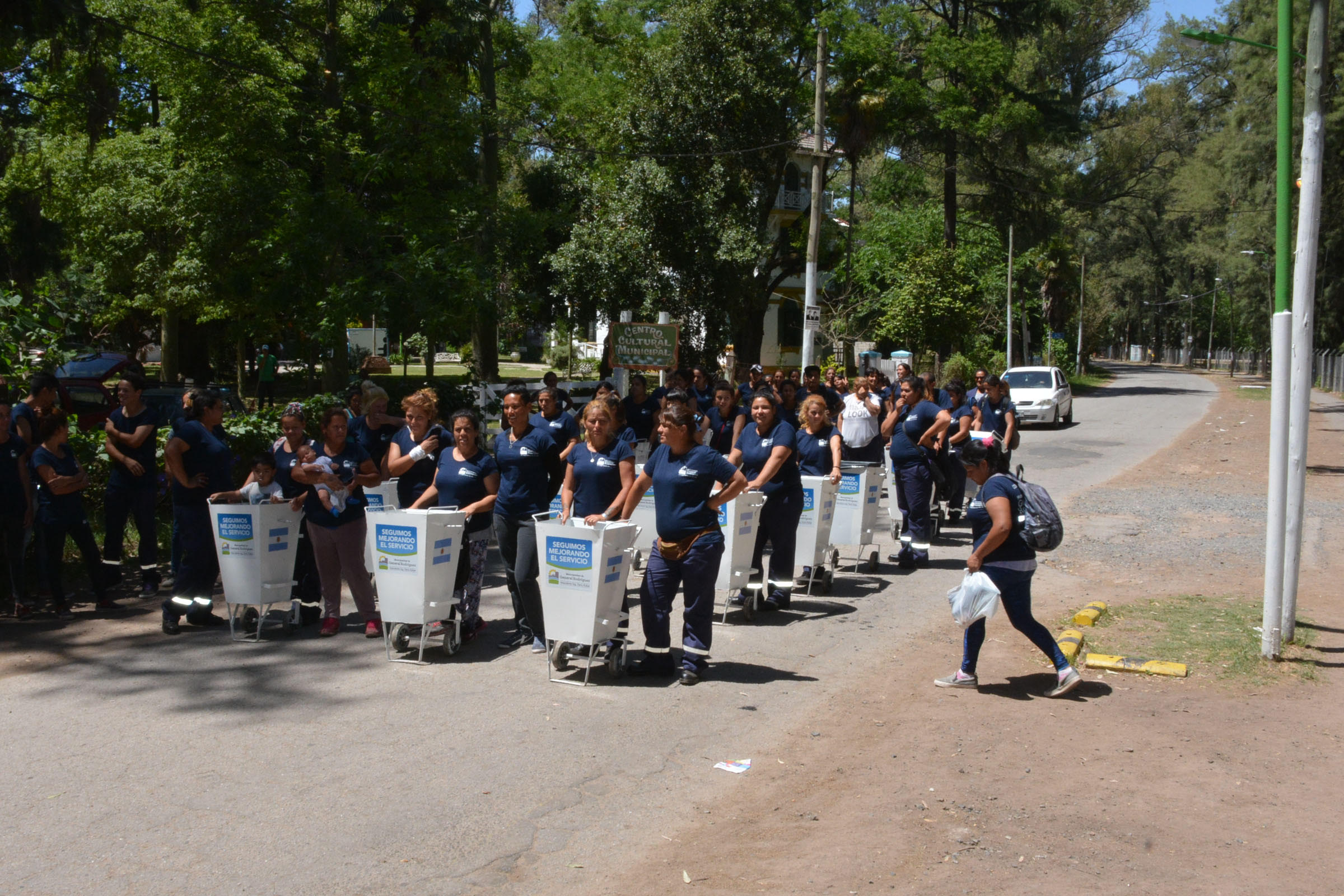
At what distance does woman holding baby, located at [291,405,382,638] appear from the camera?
26.2 ft

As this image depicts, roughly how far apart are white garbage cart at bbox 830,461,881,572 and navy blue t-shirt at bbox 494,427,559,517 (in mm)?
3500

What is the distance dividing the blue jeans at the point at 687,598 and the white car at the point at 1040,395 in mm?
23550

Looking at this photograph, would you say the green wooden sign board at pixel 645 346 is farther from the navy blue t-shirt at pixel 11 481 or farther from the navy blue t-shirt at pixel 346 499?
the navy blue t-shirt at pixel 11 481

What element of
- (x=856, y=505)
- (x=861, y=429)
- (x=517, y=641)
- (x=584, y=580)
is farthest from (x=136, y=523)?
(x=861, y=429)

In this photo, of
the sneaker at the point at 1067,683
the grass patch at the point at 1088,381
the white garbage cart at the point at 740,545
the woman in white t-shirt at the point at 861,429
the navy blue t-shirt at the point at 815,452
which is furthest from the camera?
the grass patch at the point at 1088,381

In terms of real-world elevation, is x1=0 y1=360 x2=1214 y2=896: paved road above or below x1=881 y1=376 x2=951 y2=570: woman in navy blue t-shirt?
A: below

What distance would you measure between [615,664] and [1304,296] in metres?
5.46

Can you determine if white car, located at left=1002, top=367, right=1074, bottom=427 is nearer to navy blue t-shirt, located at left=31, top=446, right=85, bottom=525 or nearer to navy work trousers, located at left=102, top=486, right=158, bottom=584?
navy work trousers, located at left=102, top=486, right=158, bottom=584

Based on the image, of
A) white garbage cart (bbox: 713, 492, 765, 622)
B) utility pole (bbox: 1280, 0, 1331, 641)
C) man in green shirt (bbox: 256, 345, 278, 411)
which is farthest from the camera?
man in green shirt (bbox: 256, 345, 278, 411)

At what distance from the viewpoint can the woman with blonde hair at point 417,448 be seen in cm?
813

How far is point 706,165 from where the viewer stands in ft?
89.7

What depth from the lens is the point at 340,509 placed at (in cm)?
799

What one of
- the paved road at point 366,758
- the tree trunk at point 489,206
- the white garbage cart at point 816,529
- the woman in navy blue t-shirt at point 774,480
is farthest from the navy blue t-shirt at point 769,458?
the tree trunk at point 489,206

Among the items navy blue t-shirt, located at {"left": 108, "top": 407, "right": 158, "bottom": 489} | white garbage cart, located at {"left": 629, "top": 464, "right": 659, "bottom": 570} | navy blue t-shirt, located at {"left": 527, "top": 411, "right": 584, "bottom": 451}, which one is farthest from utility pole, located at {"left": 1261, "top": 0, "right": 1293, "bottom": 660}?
navy blue t-shirt, located at {"left": 108, "top": 407, "right": 158, "bottom": 489}
